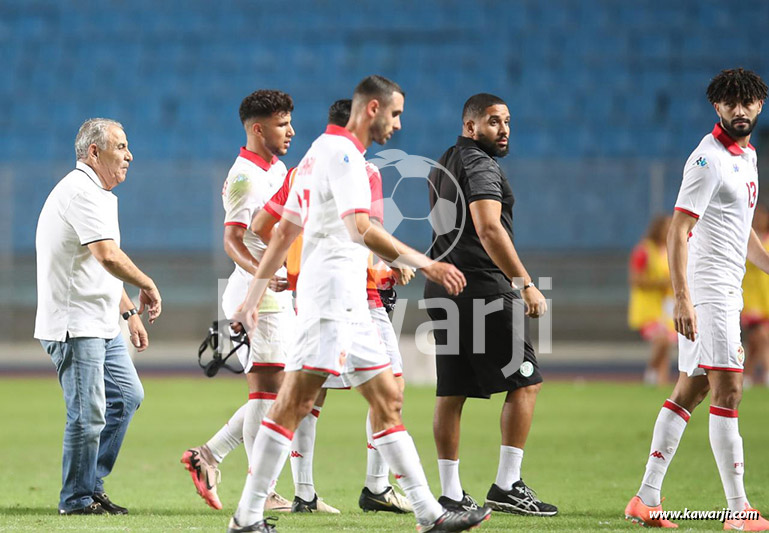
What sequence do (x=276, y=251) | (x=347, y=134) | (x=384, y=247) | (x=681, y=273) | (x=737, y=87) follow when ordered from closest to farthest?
(x=384, y=247), (x=347, y=134), (x=276, y=251), (x=681, y=273), (x=737, y=87)

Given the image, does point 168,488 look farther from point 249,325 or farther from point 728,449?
point 728,449

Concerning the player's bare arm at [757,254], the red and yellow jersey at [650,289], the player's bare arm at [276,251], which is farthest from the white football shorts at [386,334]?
the red and yellow jersey at [650,289]

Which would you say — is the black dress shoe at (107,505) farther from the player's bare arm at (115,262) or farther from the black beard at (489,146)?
the black beard at (489,146)

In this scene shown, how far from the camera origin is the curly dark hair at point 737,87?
18.6 feet

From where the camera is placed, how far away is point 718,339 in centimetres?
561

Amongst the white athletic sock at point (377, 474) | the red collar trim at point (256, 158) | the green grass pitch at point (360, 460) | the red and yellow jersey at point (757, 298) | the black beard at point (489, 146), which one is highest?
the black beard at point (489, 146)

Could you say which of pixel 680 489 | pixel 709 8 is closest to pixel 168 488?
pixel 680 489

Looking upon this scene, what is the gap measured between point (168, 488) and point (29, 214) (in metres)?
13.5

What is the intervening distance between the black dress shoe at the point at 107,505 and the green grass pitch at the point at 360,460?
0.42ft

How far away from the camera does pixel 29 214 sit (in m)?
19.7

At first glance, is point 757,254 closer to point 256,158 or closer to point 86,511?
point 256,158

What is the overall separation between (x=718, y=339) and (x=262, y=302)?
251cm

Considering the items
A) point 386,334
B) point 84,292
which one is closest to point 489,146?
point 386,334

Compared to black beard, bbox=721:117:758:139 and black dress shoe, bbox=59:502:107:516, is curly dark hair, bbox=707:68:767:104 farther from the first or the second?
black dress shoe, bbox=59:502:107:516
